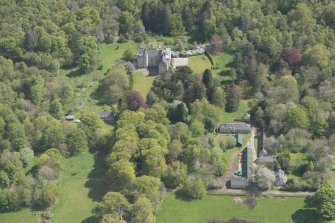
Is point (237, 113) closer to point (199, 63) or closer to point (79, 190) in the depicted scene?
point (199, 63)

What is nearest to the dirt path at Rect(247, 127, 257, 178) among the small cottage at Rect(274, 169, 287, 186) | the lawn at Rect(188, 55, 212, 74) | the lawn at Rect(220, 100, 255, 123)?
the small cottage at Rect(274, 169, 287, 186)

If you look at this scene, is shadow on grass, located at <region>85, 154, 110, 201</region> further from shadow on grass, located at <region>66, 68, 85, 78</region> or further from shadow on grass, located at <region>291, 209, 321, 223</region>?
shadow on grass, located at <region>291, 209, 321, 223</region>

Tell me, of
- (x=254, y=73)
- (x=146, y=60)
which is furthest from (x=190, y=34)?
(x=254, y=73)

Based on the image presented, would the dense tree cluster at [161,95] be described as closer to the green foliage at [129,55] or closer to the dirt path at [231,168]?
the green foliage at [129,55]

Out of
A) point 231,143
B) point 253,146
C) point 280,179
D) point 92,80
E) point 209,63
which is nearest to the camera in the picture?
point 280,179

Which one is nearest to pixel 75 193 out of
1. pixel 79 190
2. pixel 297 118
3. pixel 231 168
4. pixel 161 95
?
pixel 79 190

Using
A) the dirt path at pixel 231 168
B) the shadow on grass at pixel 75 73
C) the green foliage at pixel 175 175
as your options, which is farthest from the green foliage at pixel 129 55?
the green foliage at pixel 175 175
